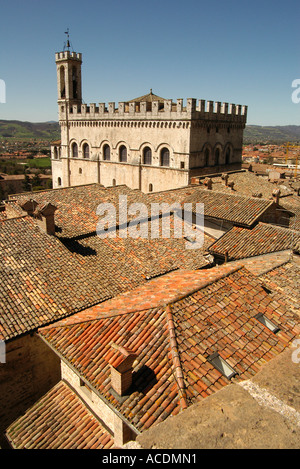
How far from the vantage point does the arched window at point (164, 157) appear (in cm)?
2377

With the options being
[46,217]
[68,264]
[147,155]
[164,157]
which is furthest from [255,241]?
[147,155]

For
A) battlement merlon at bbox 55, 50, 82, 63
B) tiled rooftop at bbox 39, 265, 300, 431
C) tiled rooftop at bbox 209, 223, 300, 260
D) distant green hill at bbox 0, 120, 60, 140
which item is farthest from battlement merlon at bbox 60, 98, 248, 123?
distant green hill at bbox 0, 120, 60, 140

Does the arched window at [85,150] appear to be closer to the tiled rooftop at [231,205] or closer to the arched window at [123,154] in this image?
the arched window at [123,154]

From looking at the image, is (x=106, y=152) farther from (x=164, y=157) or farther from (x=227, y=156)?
(x=227, y=156)

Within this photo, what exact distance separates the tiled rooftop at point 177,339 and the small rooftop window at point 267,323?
108mm

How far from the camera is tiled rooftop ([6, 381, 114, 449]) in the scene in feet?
21.9

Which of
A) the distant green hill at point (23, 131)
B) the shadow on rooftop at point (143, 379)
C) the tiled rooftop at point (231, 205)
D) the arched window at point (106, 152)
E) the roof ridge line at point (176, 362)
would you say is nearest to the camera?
the roof ridge line at point (176, 362)

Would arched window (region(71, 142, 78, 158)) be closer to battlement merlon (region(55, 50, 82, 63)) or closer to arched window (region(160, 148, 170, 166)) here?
battlement merlon (region(55, 50, 82, 63))

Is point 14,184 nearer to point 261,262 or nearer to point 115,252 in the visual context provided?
point 115,252

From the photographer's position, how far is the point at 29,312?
29.6ft

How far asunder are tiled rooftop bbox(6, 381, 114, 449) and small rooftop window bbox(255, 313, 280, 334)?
3.73 metres

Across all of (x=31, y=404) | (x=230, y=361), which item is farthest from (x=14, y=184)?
(x=230, y=361)

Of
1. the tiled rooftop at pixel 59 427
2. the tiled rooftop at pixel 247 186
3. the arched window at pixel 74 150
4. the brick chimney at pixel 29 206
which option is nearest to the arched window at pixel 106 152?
the arched window at pixel 74 150

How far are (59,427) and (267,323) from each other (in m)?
4.86
